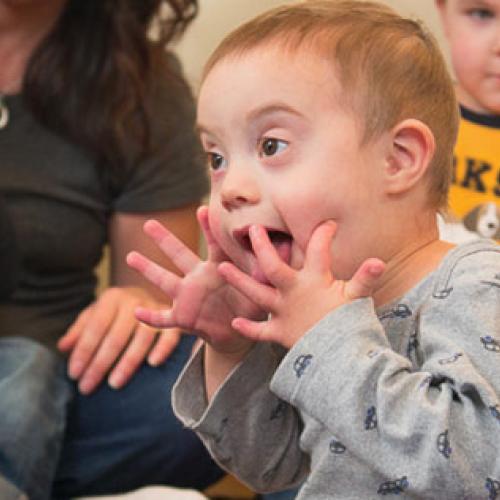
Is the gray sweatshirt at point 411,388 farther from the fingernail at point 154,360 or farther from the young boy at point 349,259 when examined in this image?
the fingernail at point 154,360

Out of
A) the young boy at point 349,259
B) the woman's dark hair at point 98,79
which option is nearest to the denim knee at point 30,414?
the woman's dark hair at point 98,79

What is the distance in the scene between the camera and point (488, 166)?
1.24 metres

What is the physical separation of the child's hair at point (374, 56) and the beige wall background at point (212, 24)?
70 centimetres

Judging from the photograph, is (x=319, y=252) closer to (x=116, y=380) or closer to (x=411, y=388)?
(x=411, y=388)

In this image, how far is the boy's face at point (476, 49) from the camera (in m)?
1.18

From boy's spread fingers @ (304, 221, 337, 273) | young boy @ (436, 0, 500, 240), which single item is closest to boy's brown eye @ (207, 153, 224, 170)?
boy's spread fingers @ (304, 221, 337, 273)

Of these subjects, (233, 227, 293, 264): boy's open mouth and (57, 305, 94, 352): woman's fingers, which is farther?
(57, 305, 94, 352): woman's fingers

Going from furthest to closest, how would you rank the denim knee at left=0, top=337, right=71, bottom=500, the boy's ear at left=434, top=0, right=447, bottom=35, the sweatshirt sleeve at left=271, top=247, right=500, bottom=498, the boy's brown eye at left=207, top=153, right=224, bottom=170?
the boy's ear at left=434, top=0, right=447, bottom=35 → the denim knee at left=0, top=337, right=71, bottom=500 → the boy's brown eye at left=207, top=153, right=224, bottom=170 → the sweatshirt sleeve at left=271, top=247, right=500, bottom=498

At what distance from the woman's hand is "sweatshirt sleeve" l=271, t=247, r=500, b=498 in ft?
2.03

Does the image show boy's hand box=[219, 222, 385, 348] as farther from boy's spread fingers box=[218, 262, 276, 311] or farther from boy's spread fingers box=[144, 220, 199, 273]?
boy's spread fingers box=[144, 220, 199, 273]

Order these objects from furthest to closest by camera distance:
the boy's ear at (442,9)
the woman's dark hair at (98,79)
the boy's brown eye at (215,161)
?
the woman's dark hair at (98,79) → the boy's ear at (442,9) → the boy's brown eye at (215,161)

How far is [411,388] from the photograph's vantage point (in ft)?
2.28

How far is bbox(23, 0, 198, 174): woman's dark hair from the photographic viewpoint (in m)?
1.38

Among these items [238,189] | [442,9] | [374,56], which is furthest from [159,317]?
[442,9]
